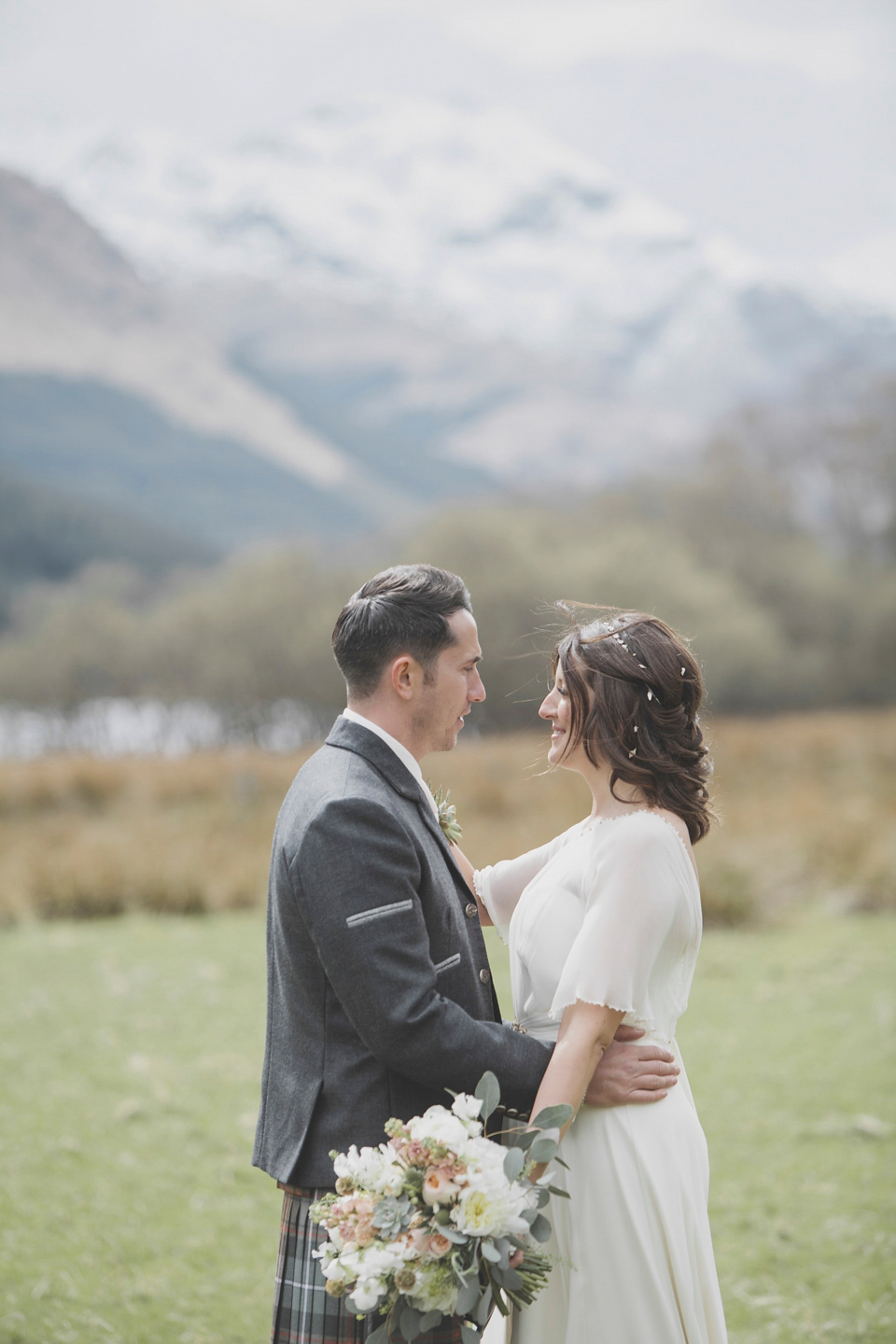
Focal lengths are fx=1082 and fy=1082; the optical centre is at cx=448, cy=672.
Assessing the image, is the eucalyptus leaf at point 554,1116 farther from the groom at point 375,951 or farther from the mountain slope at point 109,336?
the mountain slope at point 109,336

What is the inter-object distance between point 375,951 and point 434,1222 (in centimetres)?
46

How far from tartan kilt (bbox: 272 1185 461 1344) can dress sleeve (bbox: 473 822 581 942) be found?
2.64 ft

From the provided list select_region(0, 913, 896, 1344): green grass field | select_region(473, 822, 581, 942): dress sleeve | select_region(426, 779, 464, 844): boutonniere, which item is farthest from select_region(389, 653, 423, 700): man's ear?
select_region(0, 913, 896, 1344): green grass field

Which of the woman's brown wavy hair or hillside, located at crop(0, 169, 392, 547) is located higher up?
hillside, located at crop(0, 169, 392, 547)

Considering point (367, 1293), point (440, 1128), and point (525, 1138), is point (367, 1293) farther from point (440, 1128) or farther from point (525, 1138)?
point (525, 1138)

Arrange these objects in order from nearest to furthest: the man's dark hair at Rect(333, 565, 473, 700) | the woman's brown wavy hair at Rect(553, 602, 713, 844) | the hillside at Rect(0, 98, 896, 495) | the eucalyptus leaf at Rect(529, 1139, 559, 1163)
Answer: the eucalyptus leaf at Rect(529, 1139, 559, 1163) < the man's dark hair at Rect(333, 565, 473, 700) < the woman's brown wavy hair at Rect(553, 602, 713, 844) < the hillside at Rect(0, 98, 896, 495)

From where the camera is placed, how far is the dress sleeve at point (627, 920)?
2172 mm

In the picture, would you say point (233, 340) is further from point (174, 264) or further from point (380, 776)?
point (380, 776)

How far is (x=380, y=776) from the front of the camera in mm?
2205

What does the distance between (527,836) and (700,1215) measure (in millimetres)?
10118

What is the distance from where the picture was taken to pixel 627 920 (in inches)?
86.6

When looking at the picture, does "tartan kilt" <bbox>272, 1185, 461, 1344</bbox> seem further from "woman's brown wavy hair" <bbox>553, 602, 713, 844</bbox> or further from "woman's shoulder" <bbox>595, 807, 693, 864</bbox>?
"woman's brown wavy hair" <bbox>553, 602, 713, 844</bbox>

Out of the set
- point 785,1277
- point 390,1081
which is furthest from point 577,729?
point 785,1277

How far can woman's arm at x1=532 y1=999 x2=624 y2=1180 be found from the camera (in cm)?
213
